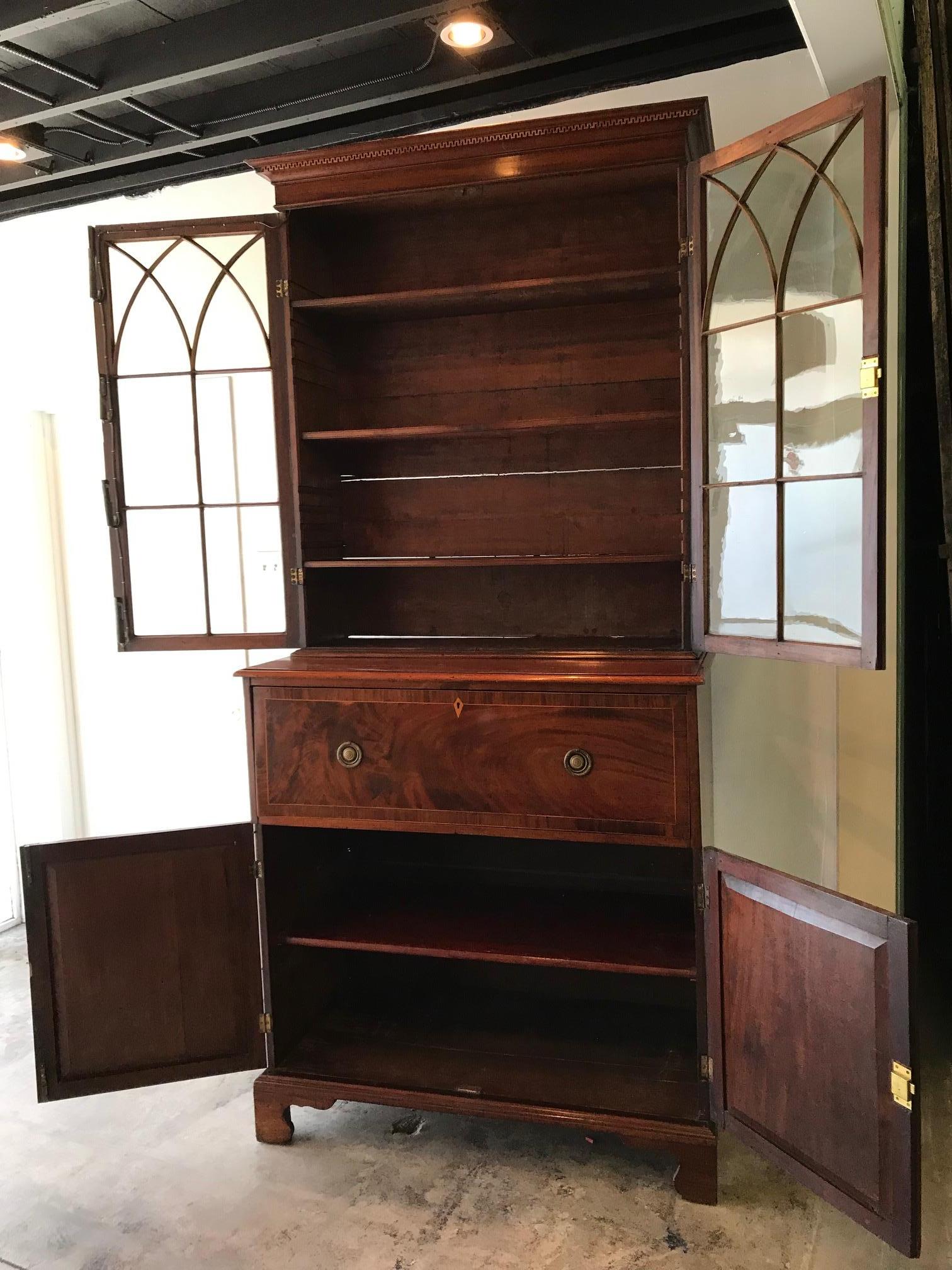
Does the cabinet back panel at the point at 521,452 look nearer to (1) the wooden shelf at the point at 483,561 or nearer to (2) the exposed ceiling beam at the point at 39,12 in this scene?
(1) the wooden shelf at the point at 483,561

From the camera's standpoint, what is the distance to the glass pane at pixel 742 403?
188cm

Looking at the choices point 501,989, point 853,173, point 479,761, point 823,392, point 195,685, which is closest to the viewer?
point 853,173

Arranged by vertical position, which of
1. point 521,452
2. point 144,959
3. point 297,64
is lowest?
point 144,959

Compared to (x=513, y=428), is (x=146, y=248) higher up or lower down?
higher up

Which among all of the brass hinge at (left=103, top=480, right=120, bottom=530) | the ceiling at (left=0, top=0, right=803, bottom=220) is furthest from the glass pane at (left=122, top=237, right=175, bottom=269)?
the brass hinge at (left=103, top=480, right=120, bottom=530)

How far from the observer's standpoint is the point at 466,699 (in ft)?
6.60

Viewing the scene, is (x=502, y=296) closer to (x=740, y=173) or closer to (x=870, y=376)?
(x=740, y=173)

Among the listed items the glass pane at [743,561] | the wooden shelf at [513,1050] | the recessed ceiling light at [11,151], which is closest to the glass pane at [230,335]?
the recessed ceiling light at [11,151]

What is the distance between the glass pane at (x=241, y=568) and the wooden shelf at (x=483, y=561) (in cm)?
10

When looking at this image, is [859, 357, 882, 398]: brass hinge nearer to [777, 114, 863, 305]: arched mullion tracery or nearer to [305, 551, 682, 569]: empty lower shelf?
[777, 114, 863, 305]: arched mullion tracery

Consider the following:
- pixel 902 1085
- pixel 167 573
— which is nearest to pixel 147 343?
pixel 167 573

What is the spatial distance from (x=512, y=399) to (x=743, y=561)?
0.84 meters

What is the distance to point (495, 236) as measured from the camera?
246 cm

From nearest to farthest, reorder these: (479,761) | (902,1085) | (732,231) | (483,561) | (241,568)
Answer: (902,1085), (732,231), (479,761), (483,561), (241,568)
